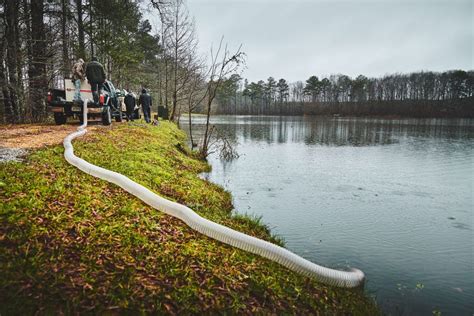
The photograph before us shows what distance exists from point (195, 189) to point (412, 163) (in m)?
12.0

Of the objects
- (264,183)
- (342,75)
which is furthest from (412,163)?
(342,75)

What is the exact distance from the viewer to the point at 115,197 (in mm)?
4168

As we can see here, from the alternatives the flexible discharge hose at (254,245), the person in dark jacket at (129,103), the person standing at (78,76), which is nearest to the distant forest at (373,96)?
the person in dark jacket at (129,103)

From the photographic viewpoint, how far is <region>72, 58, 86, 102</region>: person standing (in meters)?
10.4

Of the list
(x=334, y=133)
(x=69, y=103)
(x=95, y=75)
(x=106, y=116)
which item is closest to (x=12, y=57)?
(x=69, y=103)

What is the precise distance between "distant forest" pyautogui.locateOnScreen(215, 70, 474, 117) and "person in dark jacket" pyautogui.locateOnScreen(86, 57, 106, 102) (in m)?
49.6

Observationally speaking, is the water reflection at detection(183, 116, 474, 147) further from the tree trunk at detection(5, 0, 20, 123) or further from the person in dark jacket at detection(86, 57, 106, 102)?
the tree trunk at detection(5, 0, 20, 123)

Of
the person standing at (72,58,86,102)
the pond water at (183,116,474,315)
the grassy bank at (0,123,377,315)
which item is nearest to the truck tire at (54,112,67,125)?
the person standing at (72,58,86,102)

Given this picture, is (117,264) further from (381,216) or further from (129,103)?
(129,103)

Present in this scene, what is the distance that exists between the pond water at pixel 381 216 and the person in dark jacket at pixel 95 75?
16.6 feet

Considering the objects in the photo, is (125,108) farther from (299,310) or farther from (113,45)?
(299,310)

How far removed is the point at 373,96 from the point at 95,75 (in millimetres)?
94062

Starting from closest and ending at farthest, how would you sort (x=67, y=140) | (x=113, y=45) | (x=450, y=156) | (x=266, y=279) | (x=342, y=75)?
(x=266, y=279), (x=67, y=140), (x=450, y=156), (x=113, y=45), (x=342, y=75)

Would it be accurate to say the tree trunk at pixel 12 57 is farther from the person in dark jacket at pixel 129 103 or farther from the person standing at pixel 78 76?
the person in dark jacket at pixel 129 103
